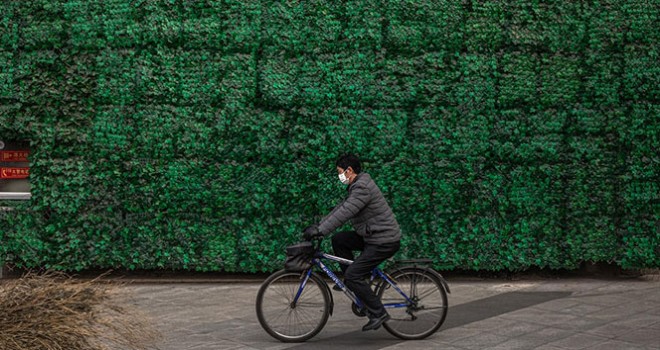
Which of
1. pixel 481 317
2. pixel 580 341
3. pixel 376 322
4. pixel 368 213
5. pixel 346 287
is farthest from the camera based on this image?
pixel 481 317

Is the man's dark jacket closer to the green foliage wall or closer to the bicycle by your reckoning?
the bicycle

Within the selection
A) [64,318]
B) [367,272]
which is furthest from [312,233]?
[64,318]

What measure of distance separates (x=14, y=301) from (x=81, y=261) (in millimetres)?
4668

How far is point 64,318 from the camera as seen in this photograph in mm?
5266

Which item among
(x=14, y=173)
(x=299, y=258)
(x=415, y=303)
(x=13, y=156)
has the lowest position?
(x=415, y=303)

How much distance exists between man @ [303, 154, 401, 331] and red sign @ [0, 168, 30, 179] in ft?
15.5

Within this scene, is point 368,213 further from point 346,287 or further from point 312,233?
point 346,287

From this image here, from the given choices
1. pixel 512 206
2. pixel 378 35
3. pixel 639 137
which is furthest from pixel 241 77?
pixel 639 137

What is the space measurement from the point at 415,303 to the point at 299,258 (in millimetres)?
1084

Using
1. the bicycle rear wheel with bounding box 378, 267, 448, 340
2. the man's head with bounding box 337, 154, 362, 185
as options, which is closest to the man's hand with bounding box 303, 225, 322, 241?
the man's head with bounding box 337, 154, 362, 185

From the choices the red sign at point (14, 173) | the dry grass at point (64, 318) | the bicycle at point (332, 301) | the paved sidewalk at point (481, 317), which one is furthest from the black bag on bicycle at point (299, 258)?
the red sign at point (14, 173)

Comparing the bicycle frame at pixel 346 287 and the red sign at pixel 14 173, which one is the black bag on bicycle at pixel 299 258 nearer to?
the bicycle frame at pixel 346 287

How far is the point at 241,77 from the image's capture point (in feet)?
31.7

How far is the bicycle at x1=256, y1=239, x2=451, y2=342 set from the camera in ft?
23.1
